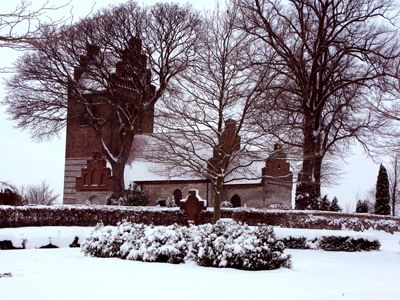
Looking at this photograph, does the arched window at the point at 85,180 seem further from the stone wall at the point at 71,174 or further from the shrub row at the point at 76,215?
the shrub row at the point at 76,215

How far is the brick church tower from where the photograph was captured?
98.1ft

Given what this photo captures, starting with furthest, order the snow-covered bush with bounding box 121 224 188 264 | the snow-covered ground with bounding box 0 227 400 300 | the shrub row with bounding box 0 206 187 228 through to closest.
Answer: the shrub row with bounding box 0 206 187 228
the snow-covered bush with bounding box 121 224 188 264
the snow-covered ground with bounding box 0 227 400 300

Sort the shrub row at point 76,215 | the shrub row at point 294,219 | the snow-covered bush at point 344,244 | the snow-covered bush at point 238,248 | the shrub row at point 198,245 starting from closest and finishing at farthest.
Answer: the snow-covered bush at point 238,248 → the shrub row at point 198,245 → the snow-covered bush at point 344,244 → the shrub row at point 76,215 → the shrub row at point 294,219

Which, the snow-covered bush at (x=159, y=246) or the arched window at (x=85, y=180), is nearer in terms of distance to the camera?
the snow-covered bush at (x=159, y=246)

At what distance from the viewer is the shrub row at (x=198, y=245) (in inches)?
406

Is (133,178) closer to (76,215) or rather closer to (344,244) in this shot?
(76,215)

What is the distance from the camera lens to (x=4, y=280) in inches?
297

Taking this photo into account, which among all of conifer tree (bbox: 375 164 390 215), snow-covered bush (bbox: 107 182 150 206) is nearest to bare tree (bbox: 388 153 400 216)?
conifer tree (bbox: 375 164 390 215)

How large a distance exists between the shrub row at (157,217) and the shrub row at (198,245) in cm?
730

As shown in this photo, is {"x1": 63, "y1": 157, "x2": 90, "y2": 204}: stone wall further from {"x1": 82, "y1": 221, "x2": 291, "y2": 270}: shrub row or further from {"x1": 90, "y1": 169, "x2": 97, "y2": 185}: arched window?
{"x1": 82, "y1": 221, "x2": 291, "y2": 270}: shrub row

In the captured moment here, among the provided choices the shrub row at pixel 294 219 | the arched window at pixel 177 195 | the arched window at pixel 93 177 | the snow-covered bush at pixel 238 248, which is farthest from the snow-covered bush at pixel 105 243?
the arched window at pixel 93 177

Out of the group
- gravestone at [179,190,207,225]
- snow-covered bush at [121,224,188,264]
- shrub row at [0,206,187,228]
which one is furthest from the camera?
gravestone at [179,190,207,225]

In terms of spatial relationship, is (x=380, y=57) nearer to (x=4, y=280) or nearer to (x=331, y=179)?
(x=331, y=179)

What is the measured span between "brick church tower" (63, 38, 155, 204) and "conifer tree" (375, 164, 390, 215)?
18.0 metres
